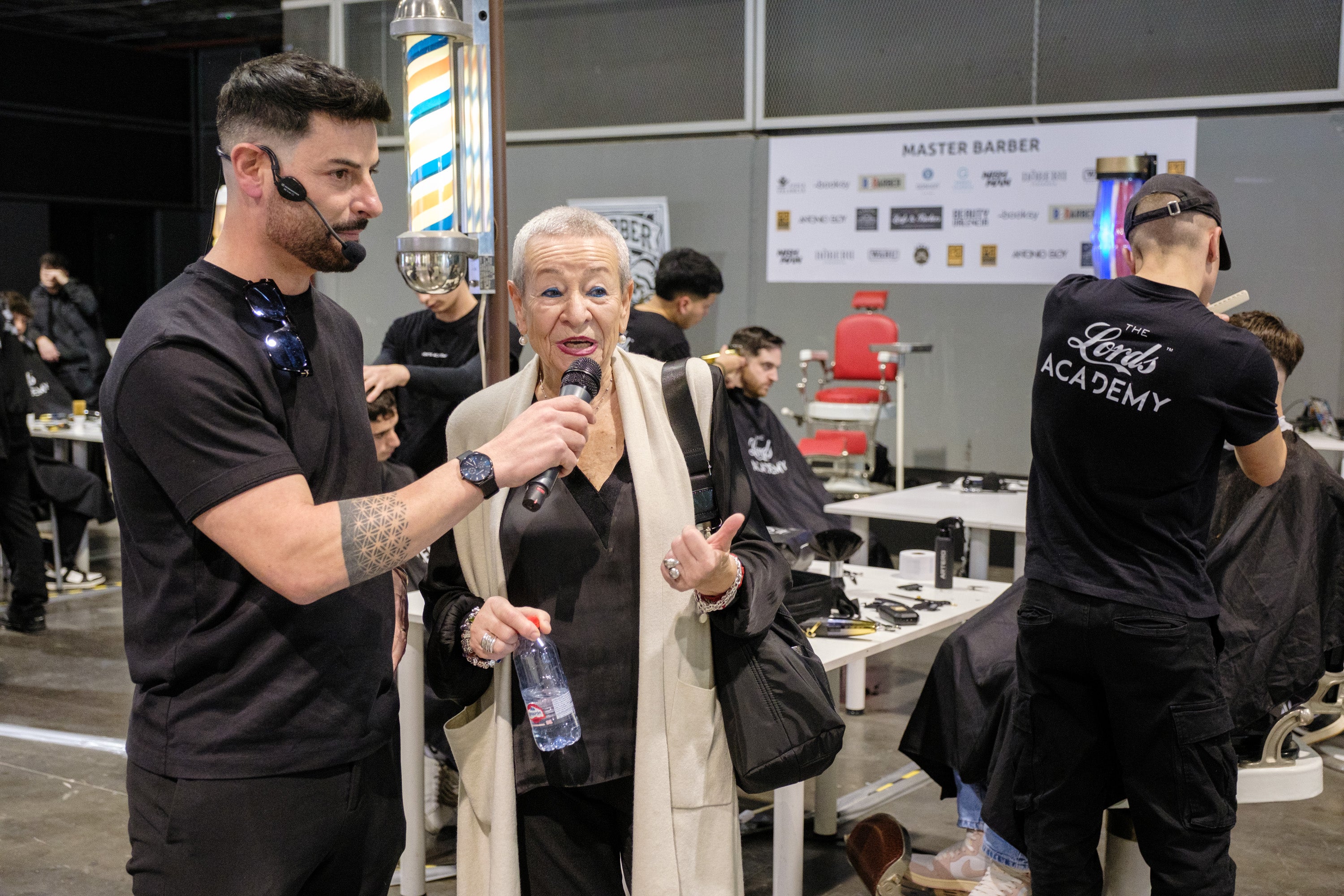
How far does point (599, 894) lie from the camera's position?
164 cm

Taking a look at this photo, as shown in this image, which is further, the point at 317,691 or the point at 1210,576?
the point at 1210,576

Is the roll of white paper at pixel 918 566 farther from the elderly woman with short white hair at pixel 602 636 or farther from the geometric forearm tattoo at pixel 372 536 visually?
the geometric forearm tattoo at pixel 372 536

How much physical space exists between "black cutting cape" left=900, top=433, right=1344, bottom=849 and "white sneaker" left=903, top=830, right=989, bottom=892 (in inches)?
4.6

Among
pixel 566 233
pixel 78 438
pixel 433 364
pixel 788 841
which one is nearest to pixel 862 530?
→ pixel 433 364

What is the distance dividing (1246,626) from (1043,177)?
4706 mm

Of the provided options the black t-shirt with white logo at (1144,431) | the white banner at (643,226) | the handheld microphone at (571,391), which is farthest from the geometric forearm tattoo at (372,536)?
the white banner at (643,226)

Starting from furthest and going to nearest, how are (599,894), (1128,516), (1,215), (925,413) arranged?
(1,215) < (925,413) < (1128,516) < (599,894)

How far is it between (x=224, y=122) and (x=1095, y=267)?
587 cm

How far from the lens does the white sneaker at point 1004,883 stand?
2.41 metres

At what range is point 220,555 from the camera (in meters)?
1.25

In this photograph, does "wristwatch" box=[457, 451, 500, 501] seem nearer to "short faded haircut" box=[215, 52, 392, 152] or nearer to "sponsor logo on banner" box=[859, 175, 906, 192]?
"short faded haircut" box=[215, 52, 392, 152]

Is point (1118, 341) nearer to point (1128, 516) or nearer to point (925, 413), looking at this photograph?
point (1128, 516)

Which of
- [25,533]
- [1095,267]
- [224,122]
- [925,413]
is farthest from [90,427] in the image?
[224,122]

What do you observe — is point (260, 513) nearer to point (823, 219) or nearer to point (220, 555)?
point (220, 555)
